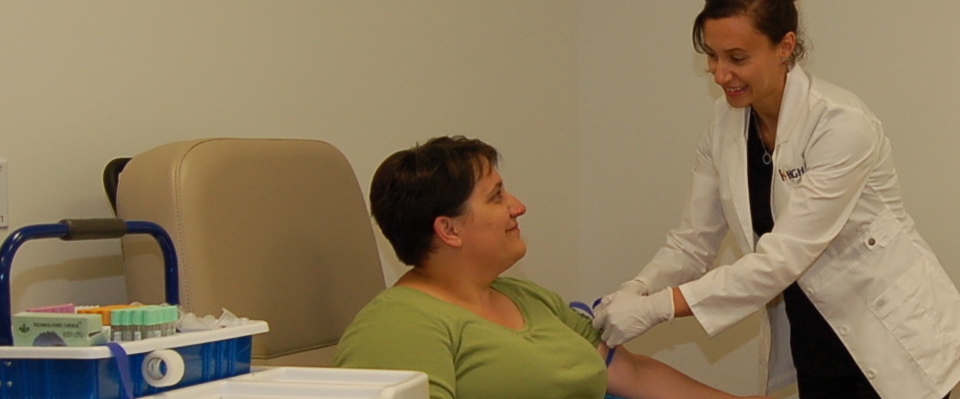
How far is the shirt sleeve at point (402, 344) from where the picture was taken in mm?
1443

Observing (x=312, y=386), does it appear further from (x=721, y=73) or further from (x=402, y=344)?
(x=721, y=73)

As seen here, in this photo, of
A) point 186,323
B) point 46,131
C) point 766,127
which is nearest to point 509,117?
point 766,127

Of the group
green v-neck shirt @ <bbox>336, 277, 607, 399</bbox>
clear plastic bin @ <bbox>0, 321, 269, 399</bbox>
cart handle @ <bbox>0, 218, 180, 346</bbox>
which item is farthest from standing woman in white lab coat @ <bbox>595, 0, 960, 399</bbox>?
clear plastic bin @ <bbox>0, 321, 269, 399</bbox>

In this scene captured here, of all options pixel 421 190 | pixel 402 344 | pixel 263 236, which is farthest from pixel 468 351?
pixel 263 236

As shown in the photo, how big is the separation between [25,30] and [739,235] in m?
1.35

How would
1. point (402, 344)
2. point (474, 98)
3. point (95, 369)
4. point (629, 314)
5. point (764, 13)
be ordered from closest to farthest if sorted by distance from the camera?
point (95, 369)
point (402, 344)
point (629, 314)
point (764, 13)
point (474, 98)

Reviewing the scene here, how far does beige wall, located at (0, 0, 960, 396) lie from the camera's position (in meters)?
1.70

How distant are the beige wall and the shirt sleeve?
547 mm

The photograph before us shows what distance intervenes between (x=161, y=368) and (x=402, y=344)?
44 centimetres

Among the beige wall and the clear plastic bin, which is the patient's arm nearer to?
the beige wall

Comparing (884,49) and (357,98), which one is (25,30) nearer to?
(357,98)

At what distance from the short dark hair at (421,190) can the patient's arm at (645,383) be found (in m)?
0.43

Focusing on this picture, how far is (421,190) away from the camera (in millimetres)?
1651

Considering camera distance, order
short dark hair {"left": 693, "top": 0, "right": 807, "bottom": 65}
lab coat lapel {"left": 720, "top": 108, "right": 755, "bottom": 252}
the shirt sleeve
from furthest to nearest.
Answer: lab coat lapel {"left": 720, "top": 108, "right": 755, "bottom": 252}, short dark hair {"left": 693, "top": 0, "right": 807, "bottom": 65}, the shirt sleeve
